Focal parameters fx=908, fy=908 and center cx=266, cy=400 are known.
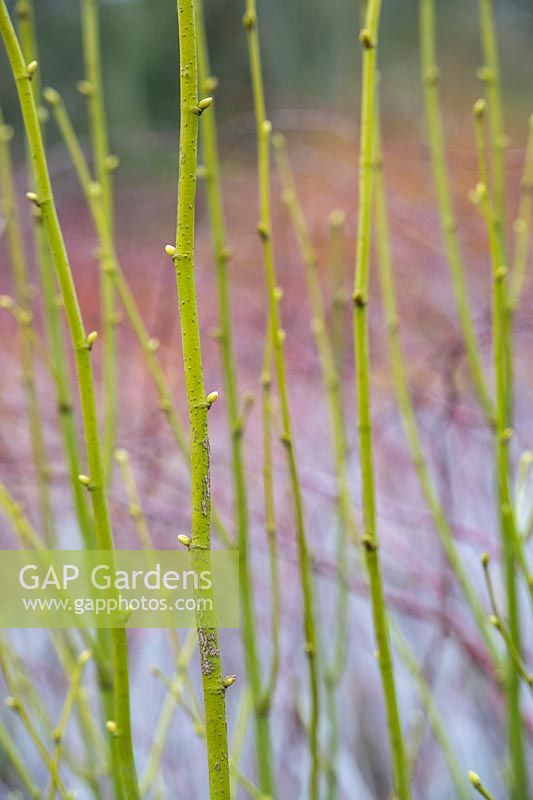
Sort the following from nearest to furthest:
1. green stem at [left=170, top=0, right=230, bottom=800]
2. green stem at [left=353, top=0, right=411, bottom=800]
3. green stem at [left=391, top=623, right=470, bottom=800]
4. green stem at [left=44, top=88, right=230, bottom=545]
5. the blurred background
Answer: green stem at [left=170, top=0, right=230, bottom=800], green stem at [left=353, top=0, right=411, bottom=800], green stem at [left=44, top=88, right=230, bottom=545], green stem at [left=391, top=623, right=470, bottom=800], the blurred background

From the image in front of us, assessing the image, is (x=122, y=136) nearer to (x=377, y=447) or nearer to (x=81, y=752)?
(x=377, y=447)

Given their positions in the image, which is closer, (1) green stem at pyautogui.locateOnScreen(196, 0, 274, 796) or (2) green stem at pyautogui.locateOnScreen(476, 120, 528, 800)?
(2) green stem at pyautogui.locateOnScreen(476, 120, 528, 800)

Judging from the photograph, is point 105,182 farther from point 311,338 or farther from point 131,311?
point 311,338

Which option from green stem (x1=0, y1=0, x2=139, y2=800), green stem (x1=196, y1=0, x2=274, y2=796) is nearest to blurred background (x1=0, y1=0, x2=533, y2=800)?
green stem (x1=196, y1=0, x2=274, y2=796)

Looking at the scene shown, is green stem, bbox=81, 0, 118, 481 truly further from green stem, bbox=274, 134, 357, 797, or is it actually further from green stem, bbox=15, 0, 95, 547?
green stem, bbox=274, 134, 357, 797

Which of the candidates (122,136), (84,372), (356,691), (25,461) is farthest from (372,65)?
(122,136)

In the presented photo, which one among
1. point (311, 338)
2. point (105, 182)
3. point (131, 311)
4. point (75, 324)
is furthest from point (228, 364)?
point (311, 338)

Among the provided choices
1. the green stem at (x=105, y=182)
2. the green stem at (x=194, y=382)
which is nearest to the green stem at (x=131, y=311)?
the green stem at (x=105, y=182)
